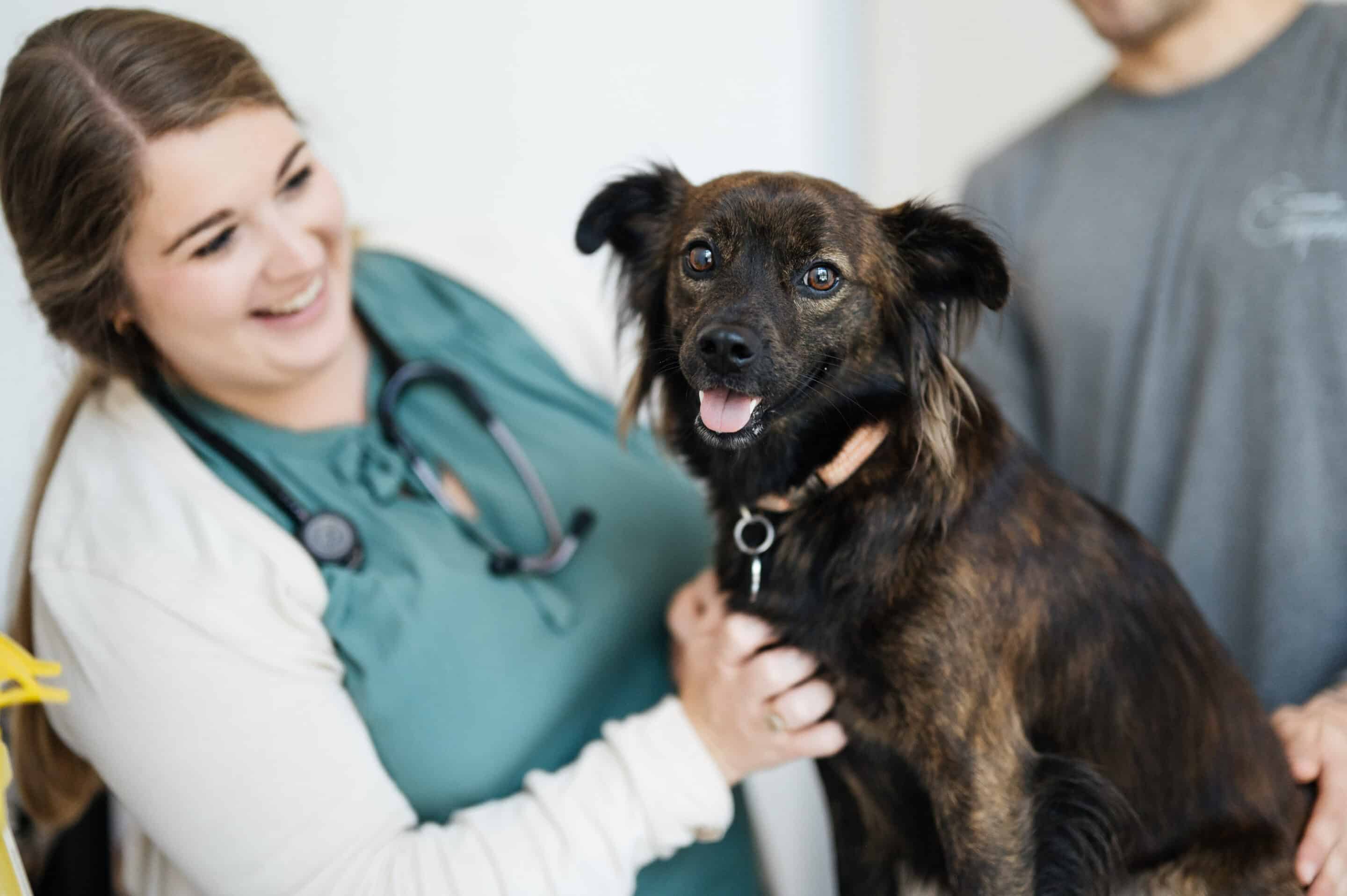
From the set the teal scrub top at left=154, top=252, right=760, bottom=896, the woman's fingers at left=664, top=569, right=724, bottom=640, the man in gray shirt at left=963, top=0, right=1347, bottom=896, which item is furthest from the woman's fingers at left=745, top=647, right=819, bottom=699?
the man in gray shirt at left=963, top=0, right=1347, bottom=896

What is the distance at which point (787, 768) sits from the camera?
2648 mm

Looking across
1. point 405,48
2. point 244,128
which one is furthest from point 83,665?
point 405,48

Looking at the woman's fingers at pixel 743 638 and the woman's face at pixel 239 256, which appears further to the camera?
the woman's fingers at pixel 743 638

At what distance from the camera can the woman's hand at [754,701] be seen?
3.94 feet

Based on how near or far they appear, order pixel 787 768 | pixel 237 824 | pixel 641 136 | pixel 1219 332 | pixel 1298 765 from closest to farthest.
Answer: pixel 237 824
pixel 1298 765
pixel 1219 332
pixel 641 136
pixel 787 768

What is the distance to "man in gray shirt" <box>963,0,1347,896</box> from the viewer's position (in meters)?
1.47

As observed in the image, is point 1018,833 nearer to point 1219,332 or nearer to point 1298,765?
point 1298,765

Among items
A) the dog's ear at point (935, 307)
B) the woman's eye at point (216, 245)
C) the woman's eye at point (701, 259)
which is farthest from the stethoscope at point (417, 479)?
the dog's ear at point (935, 307)

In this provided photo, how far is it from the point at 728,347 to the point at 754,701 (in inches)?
19.1

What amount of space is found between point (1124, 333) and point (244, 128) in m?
1.47

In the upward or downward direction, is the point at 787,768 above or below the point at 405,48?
below

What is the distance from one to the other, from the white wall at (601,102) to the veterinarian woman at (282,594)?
1.59ft

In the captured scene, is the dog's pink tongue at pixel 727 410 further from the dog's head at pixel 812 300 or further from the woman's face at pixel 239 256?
the woman's face at pixel 239 256

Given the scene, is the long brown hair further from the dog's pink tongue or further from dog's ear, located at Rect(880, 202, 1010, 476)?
dog's ear, located at Rect(880, 202, 1010, 476)
